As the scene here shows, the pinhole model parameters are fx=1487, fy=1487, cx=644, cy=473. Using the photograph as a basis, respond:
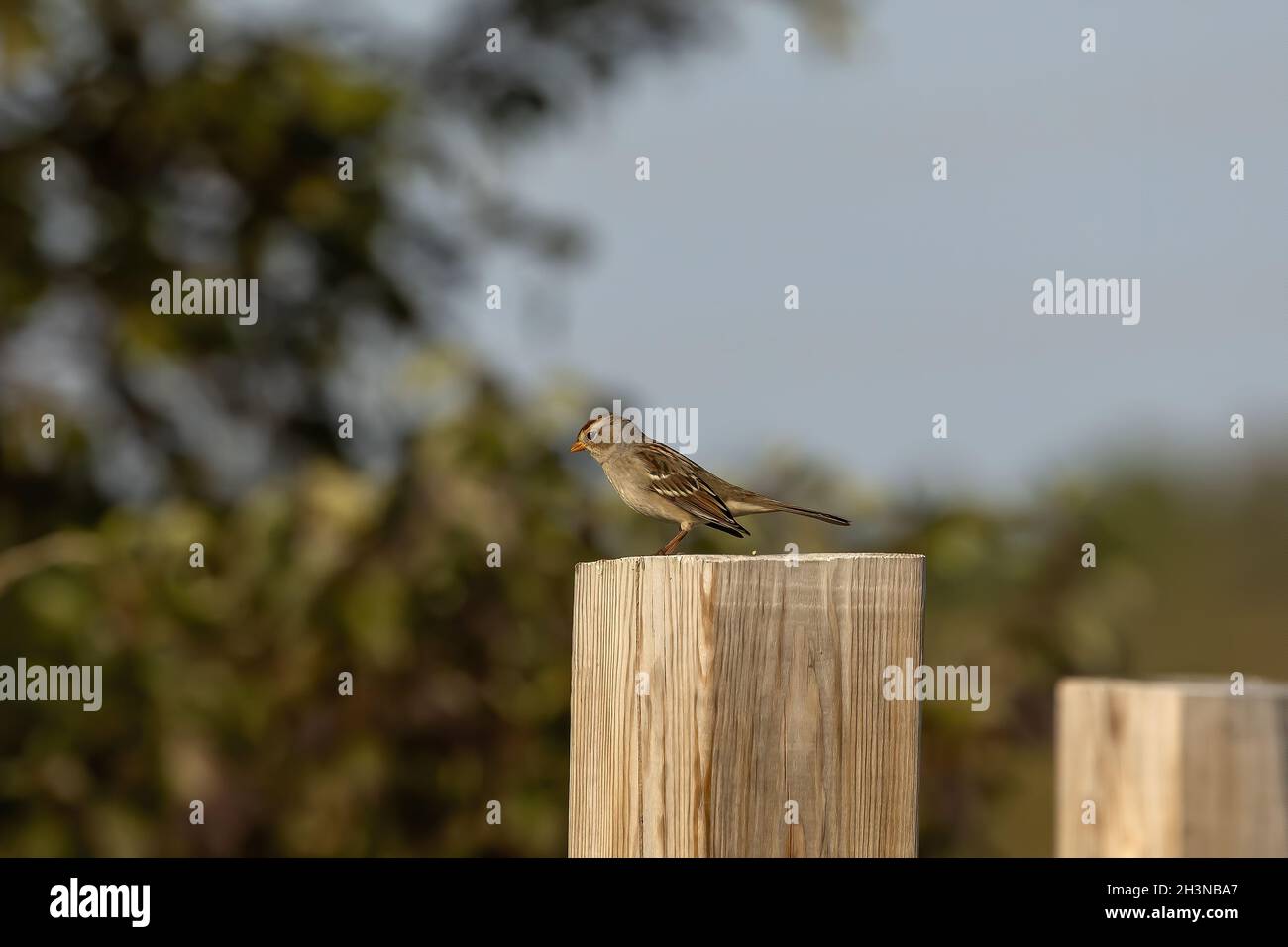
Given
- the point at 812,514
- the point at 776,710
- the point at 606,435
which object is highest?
the point at 606,435

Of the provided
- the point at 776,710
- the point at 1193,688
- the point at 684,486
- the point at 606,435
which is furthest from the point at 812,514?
the point at 776,710

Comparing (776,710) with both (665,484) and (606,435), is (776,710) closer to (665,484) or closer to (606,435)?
(665,484)

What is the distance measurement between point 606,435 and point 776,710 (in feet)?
10.7

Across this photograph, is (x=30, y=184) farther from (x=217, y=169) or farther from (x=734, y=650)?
(x=734, y=650)

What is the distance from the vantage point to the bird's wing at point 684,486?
17.3 feet

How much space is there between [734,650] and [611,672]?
1.17 ft

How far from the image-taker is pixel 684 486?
5.32 m

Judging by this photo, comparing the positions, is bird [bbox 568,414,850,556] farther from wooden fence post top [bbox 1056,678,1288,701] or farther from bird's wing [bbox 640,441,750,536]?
wooden fence post top [bbox 1056,678,1288,701]

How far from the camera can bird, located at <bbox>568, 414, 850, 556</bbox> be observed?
5285 mm

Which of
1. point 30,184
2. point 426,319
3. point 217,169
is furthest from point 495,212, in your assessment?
point 30,184

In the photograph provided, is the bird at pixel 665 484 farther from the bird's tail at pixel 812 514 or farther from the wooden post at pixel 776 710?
the wooden post at pixel 776 710

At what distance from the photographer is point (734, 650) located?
8.54ft

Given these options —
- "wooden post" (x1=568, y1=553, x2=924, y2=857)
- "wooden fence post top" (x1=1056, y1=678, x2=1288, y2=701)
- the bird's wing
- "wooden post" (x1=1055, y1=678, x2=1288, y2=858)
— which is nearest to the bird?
the bird's wing

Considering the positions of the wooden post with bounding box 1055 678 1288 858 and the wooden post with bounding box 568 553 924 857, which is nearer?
the wooden post with bounding box 568 553 924 857
